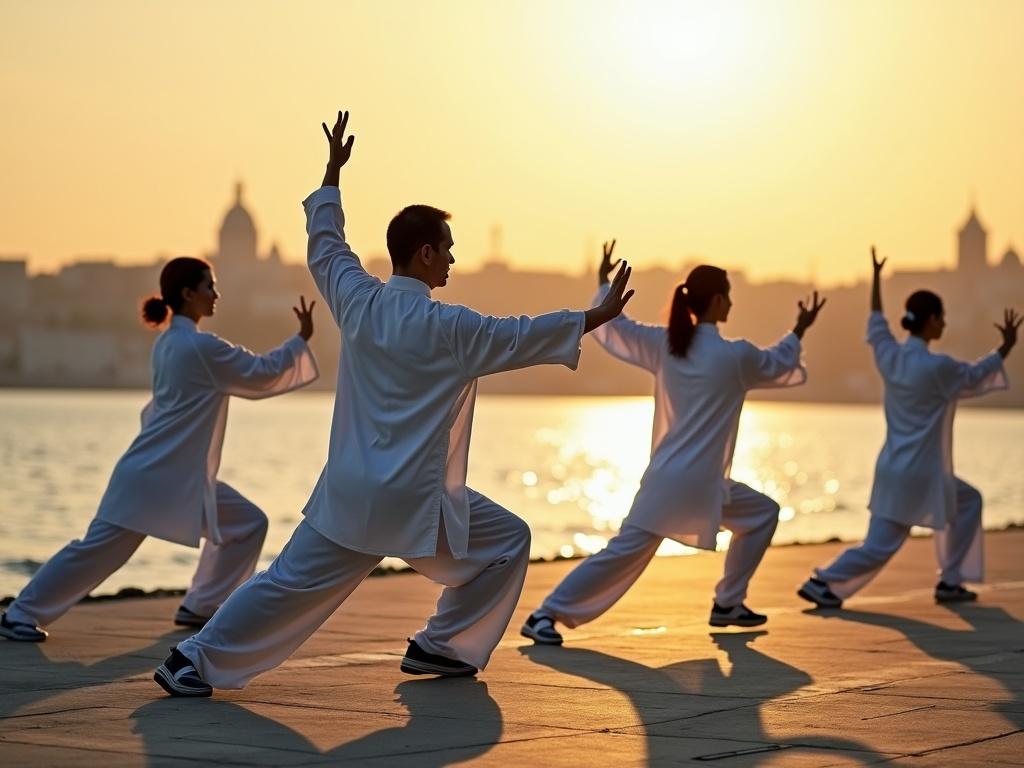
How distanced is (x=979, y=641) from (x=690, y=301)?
204 cm

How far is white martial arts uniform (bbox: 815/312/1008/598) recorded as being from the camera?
11469 millimetres

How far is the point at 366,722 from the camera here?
6.47 meters

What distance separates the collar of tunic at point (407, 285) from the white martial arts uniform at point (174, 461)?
1.96 m

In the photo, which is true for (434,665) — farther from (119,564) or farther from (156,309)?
(156,309)

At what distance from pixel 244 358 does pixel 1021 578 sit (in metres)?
5.86

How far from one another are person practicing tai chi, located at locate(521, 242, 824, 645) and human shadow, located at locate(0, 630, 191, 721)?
231cm

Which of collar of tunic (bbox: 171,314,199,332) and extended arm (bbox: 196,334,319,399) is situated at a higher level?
collar of tunic (bbox: 171,314,199,332)

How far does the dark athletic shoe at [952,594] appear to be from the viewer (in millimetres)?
11344

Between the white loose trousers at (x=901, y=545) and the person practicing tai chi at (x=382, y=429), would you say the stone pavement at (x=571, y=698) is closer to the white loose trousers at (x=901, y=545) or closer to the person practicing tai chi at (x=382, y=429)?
the person practicing tai chi at (x=382, y=429)

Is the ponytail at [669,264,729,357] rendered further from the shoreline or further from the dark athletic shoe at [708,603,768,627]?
the shoreline

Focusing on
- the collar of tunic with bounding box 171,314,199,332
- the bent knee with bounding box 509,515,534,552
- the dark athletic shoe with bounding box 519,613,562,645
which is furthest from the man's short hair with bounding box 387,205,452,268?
the dark athletic shoe with bounding box 519,613,562,645

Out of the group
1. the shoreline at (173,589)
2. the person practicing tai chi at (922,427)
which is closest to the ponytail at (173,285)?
the shoreline at (173,589)

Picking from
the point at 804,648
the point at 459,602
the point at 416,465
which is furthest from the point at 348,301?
the point at 804,648

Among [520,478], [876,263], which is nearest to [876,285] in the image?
[876,263]
